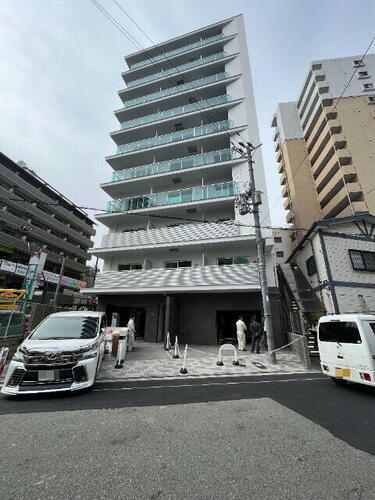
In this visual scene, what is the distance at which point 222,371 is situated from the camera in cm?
810

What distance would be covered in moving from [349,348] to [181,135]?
2016 cm

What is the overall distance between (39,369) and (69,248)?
45096 mm

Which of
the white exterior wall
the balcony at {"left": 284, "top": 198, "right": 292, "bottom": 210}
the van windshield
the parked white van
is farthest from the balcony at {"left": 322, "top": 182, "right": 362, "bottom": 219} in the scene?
the parked white van

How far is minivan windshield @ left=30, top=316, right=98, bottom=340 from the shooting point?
20.5ft

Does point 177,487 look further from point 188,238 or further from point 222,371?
point 188,238

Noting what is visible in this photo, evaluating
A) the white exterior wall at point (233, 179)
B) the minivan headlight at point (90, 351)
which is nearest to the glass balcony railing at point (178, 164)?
the white exterior wall at point (233, 179)

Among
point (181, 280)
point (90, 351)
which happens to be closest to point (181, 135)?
point (181, 280)

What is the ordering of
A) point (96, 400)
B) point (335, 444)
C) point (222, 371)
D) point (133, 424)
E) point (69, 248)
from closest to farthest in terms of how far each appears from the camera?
1. point (335, 444)
2. point (133, 424)
3. point (96, 400)
4. point (222, 371)
5. point (69, 248)

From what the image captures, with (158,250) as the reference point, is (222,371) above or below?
below

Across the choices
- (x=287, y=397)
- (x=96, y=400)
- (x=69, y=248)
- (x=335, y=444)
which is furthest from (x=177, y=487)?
(x=69, y=248)

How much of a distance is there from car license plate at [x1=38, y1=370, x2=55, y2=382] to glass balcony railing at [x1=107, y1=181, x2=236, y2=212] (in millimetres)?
13735

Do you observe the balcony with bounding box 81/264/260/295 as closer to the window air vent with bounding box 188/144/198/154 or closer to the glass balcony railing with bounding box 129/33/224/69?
the window air vent with bounding box 188/144/198/154

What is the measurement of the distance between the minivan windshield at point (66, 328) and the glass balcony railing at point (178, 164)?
600 inches

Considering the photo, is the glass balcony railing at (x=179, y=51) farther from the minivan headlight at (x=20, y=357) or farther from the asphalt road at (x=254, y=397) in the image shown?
the asphalt road at (x=254, y=397)
